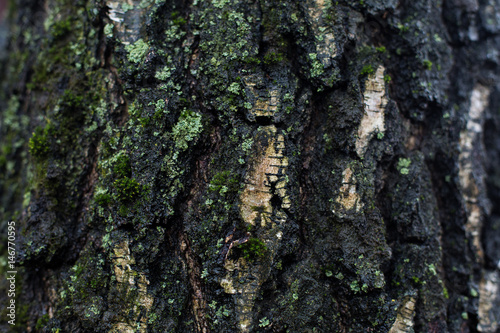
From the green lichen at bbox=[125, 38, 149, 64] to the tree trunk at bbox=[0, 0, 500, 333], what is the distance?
0.04ft

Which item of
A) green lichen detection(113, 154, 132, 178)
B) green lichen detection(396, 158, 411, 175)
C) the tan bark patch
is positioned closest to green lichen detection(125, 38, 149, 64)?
green lichen detection(113, 154, 132, 178)

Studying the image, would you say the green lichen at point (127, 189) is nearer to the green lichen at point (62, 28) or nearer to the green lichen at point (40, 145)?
the green lichen at point (40, 145)

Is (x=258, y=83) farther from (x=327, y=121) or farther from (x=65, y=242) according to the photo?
(x=65, y=242)

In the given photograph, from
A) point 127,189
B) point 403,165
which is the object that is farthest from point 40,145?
point 403,165

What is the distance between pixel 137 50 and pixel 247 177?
1086 millimetres

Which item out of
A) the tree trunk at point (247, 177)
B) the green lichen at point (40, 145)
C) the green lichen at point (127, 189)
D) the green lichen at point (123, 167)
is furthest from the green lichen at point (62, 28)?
the green lichen at point (127, 189)

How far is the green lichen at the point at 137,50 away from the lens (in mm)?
2010

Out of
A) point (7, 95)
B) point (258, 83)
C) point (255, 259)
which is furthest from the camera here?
point (7, 95)

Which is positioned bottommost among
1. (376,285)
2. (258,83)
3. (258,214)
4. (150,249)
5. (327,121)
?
(376,285)

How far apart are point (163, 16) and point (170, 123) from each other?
744 mm

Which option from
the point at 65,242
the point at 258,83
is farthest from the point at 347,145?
the point at 65,242

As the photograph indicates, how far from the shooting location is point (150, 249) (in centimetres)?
184

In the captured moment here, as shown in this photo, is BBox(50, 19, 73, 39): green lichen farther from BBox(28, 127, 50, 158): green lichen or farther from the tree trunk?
BBox(28, 127, 50, 158): green lichen

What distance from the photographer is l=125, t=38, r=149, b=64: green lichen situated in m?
2.01
